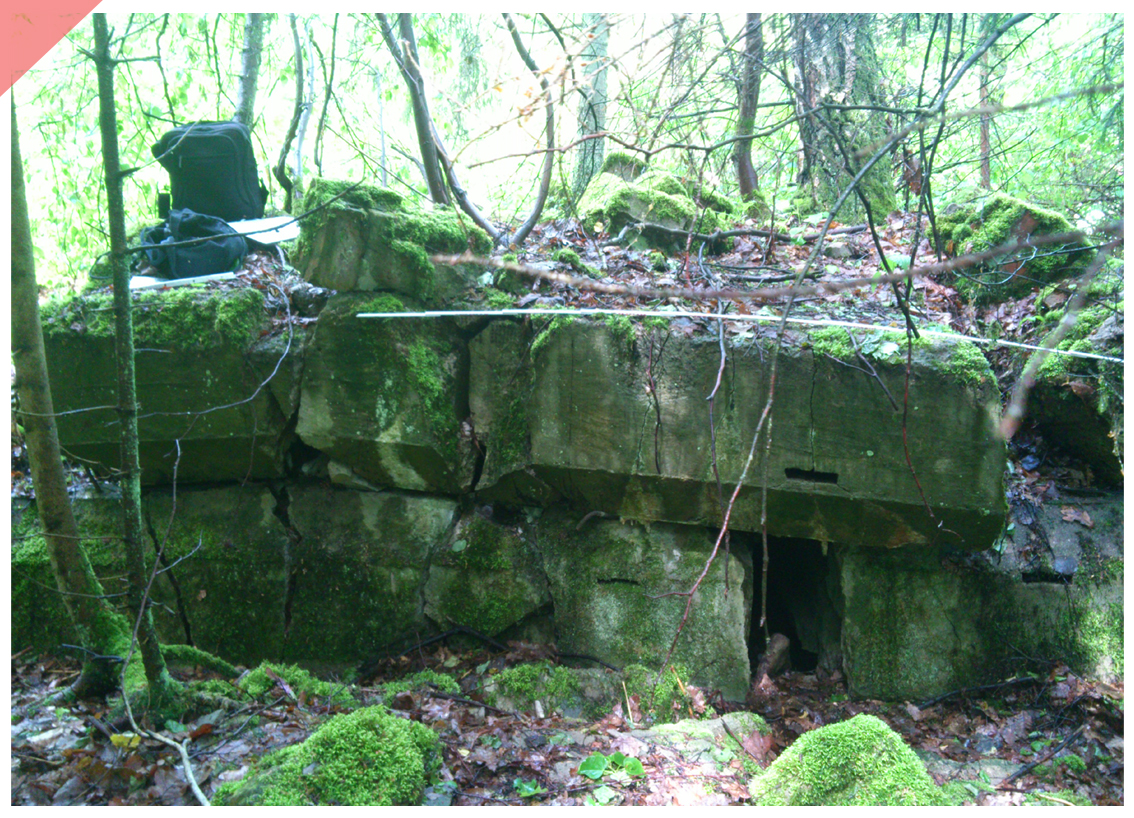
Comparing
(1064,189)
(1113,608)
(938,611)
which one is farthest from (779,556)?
(1064,189)

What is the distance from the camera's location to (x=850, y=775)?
2.39m

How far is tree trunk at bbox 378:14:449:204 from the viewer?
3.62 meters

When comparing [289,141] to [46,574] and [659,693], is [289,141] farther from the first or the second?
[659,693]

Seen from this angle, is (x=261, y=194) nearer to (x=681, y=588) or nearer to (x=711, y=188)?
(x=711, y=188)

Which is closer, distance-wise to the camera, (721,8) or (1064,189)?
(721,8)

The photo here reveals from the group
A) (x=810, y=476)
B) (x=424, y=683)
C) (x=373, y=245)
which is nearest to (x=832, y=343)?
(x=810, y=476)

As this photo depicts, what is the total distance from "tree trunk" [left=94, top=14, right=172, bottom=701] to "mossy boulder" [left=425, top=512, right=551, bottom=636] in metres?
1.41

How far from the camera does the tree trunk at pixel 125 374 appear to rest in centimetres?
238

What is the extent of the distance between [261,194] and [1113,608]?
5.66 m

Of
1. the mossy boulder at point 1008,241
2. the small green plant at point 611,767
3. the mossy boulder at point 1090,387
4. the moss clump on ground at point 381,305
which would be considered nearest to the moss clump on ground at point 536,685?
the small green plant at point 611,767

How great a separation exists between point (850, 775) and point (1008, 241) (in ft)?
11.9

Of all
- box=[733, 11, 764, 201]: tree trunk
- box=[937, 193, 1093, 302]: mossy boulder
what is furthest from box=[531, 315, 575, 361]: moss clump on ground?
box=[937, 193, 1093, 302]: mossy boulder

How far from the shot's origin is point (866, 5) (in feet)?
8.51

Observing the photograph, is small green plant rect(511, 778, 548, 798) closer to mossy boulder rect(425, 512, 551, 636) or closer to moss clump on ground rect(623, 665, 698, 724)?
moss clump on ground rect(623, 665, 698, 724)
